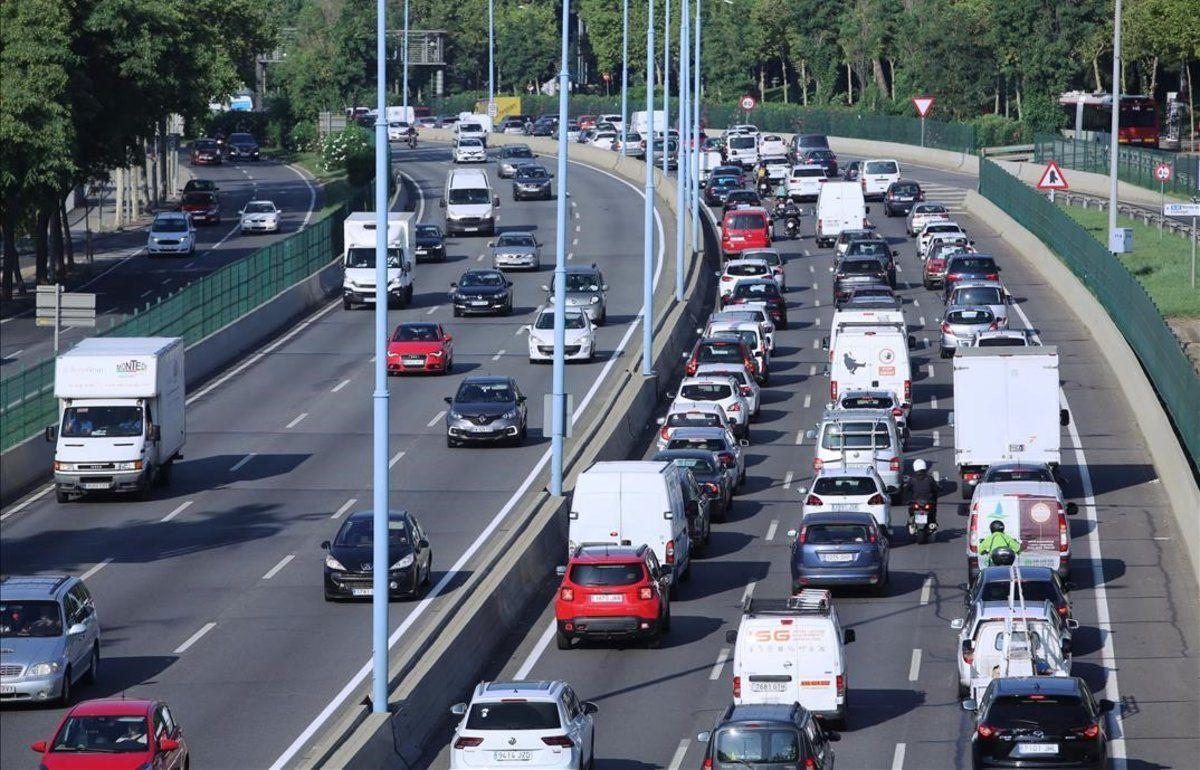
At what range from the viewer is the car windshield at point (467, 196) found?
3433 inches

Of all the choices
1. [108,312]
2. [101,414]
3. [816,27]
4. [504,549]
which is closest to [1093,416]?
[504,549]

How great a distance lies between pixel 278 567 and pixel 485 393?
39.6 feet

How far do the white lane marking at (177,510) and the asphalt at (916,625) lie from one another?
10.3 metres

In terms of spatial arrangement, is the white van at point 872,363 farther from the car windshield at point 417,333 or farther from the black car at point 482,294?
the black car at point 482,294

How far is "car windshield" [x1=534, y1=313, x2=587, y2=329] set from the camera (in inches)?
2296

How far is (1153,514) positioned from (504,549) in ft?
48.3

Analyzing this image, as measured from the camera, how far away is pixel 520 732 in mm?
23984

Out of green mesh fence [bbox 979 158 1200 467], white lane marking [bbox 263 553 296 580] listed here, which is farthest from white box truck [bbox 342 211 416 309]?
white lane marking [bbox 263 553 296 580]

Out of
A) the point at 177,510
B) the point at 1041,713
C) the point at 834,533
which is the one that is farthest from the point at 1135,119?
the point at 1041,713

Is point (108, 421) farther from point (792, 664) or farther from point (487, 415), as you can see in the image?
point (792, 664)

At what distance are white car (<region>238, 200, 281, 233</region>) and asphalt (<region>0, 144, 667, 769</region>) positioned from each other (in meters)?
33.3

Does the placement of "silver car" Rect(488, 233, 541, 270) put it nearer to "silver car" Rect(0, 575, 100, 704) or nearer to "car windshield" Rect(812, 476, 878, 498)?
"car windshield" Rect(812, 476, 878, 498)

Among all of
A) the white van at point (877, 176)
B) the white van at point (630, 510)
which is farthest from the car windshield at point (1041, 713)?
the white van at point (877, 176)

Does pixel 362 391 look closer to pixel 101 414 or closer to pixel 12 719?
pixel 101 414
